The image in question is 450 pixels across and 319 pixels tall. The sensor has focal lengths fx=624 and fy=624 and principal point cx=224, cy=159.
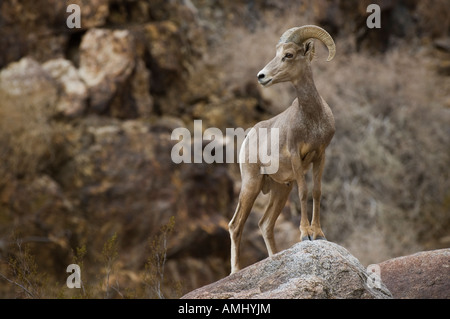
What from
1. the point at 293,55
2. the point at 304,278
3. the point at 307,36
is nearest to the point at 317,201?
the point at 304,278

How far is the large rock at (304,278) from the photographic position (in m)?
5.09

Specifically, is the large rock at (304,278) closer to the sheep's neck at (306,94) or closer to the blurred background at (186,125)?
the sheep's neck at (306,94)

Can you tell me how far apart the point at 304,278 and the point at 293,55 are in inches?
78.7

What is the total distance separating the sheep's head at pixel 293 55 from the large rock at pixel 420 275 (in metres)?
2.40

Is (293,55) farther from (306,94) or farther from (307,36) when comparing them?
(306,94)

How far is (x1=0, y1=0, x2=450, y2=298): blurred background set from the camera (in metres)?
13.0

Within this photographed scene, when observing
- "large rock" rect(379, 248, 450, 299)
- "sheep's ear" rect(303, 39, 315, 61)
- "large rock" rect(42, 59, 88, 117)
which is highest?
"large rock" rect(42, 59, 88, 117)

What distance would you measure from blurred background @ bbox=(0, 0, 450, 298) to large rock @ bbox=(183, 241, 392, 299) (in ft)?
13.2

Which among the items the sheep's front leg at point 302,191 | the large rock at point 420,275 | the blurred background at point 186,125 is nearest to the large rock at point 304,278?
the sheep's front leg at point 302,191

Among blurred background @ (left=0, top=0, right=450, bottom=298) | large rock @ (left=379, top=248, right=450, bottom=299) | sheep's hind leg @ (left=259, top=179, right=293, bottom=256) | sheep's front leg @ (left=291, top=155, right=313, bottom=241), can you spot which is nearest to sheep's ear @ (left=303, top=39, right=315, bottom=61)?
sheep's front leg @ (left=291, top=155, right=313, bottom=241)

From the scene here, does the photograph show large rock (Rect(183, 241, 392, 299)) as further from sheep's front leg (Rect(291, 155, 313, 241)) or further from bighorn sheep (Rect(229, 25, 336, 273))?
bighorn sheep (Rect(229, 25, 336, 273))

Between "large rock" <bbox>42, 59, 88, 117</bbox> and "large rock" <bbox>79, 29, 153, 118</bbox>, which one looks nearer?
"large rock" <bbox>42, 59, 88, 117</bbox>

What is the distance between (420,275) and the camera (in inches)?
250
